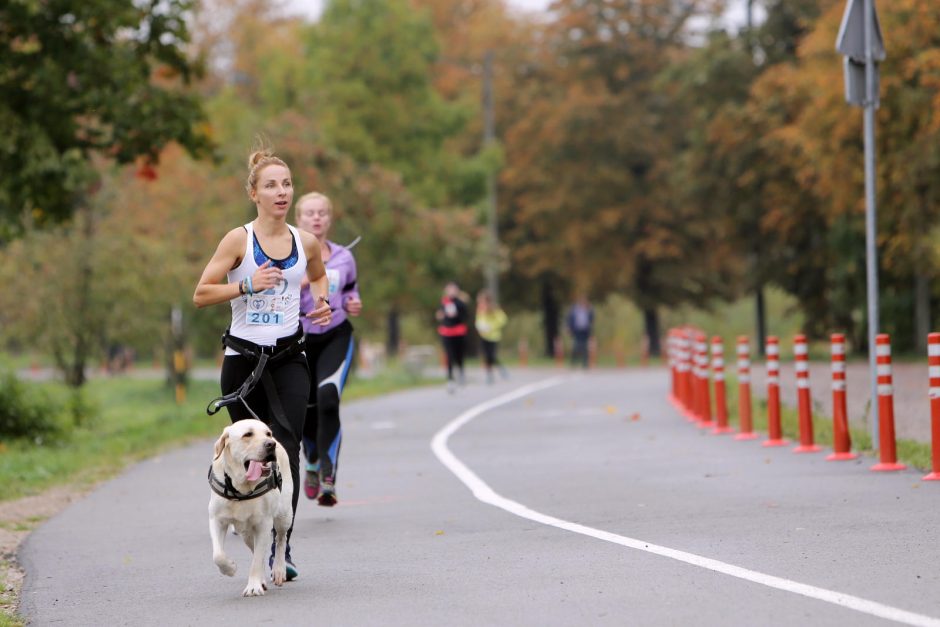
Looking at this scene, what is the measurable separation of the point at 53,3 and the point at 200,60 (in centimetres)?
241

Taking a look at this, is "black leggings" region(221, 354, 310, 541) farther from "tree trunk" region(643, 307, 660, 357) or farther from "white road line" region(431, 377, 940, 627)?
"tree trunk" region(643, 307, 660, 357)

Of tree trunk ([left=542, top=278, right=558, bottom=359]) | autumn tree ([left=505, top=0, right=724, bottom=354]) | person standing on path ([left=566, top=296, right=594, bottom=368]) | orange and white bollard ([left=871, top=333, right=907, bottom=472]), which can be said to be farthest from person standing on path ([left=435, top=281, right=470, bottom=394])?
tree trunk ([left=542, top=278, right=558, bottom=359])

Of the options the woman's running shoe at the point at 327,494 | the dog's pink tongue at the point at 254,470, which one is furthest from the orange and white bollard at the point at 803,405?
the dog's pink tongue at the point at 254,470

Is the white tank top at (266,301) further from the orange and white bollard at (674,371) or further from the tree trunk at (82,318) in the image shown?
the tree trunk at (82,318)

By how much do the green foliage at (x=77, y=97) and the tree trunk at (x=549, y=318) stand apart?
40304 mm

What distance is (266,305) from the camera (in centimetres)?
838

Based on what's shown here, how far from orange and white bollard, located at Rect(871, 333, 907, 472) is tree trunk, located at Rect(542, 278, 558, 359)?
48356 mm

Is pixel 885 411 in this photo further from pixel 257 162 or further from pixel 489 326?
pixel 489 326

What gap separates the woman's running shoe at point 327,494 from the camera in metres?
11.2

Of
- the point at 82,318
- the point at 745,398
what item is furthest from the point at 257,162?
the point at 82,318

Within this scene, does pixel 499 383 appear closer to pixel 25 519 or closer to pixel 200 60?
pixel 200 60

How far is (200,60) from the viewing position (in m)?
22.4

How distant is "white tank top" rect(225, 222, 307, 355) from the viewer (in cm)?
831

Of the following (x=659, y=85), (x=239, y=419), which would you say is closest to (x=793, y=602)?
(x=239, y=419)
